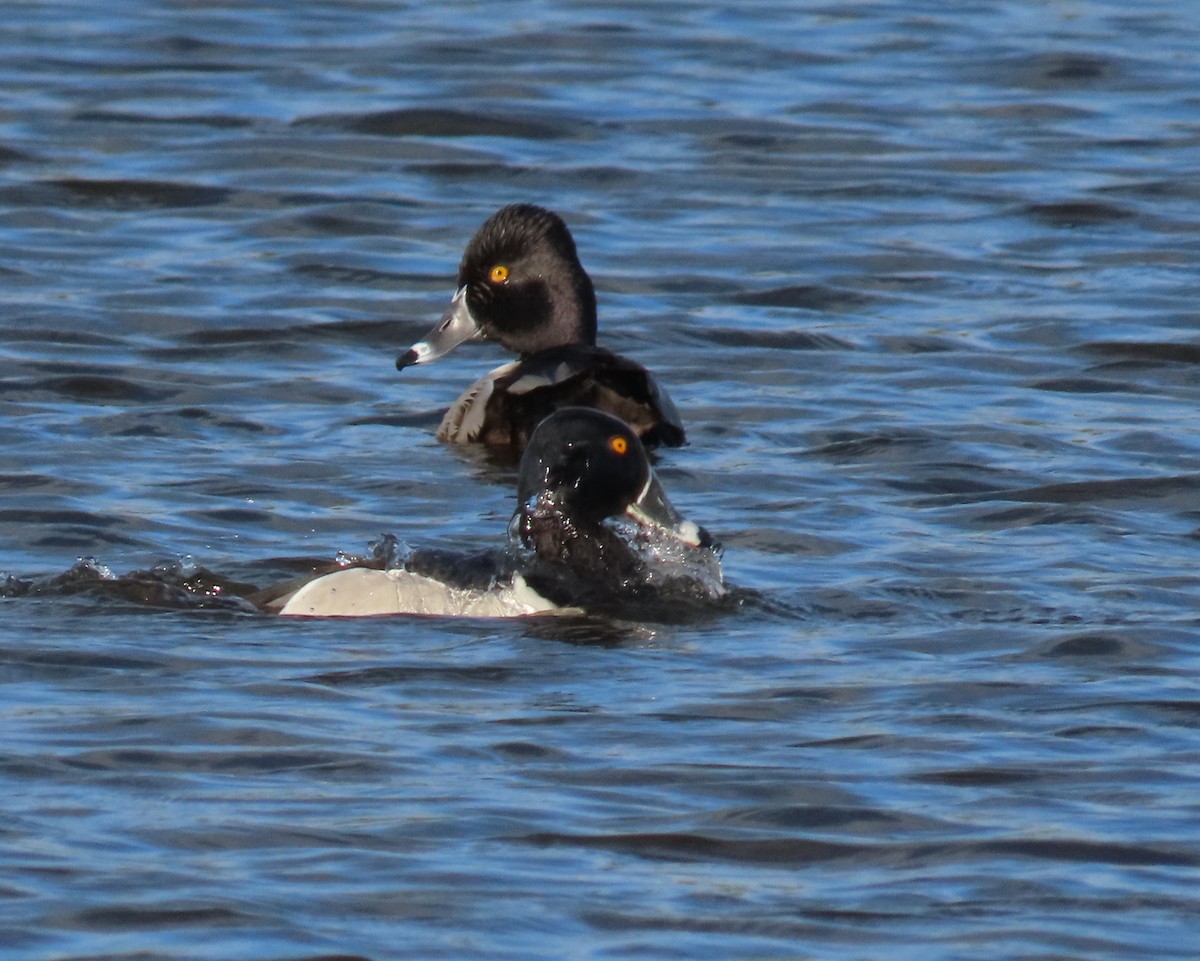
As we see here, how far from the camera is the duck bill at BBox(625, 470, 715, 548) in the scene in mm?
9016

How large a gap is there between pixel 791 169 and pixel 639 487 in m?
8.47

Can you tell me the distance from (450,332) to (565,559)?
158 inches

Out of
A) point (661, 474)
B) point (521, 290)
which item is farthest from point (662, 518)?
point (521, 290)

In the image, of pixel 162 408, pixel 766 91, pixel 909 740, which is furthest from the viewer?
pixel 766 91

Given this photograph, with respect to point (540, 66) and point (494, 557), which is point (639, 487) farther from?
point (540, 66)

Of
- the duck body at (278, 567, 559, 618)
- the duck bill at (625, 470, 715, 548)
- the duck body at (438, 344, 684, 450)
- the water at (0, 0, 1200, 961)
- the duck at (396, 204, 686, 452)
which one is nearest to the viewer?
the water at (0, 0, 1200, 961)

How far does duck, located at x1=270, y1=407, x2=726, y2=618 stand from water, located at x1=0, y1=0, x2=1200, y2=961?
5.9 inches

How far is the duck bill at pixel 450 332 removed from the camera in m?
12.8

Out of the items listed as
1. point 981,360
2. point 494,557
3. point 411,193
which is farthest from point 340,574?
point 411,193

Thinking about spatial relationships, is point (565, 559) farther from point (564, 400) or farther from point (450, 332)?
point (450, 332)

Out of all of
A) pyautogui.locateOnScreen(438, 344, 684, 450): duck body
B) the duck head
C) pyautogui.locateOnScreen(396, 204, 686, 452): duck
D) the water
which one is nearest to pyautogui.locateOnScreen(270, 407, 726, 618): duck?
the water

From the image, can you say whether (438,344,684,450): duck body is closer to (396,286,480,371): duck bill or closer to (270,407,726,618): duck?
(396,286,480,371): duck bill

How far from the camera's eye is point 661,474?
437 inches

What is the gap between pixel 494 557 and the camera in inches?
348
